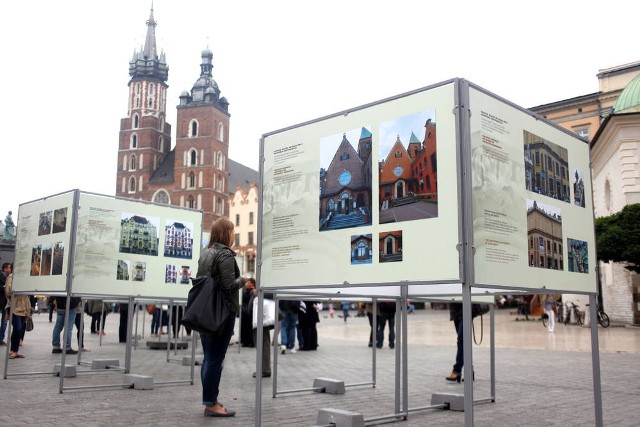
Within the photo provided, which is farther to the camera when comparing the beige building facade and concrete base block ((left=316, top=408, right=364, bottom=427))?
the beige building facade

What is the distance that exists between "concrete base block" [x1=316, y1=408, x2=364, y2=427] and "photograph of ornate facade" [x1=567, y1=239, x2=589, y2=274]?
235cm

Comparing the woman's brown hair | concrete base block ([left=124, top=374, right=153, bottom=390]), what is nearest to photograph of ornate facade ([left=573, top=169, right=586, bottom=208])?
the woman's brown hair

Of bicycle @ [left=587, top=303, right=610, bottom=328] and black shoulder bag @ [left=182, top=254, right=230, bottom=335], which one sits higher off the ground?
black shoulder bag @ [left=182, top=254, right=230, bottom=335]

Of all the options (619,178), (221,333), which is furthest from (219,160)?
(221,333)

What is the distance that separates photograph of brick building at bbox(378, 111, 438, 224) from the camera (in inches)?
196

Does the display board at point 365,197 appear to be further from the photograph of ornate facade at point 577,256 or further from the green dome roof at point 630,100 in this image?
the green dome roof at point 630,100

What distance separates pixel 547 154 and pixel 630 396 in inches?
173

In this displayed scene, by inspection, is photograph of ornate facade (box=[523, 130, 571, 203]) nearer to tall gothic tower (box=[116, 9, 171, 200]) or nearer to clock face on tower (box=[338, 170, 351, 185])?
clock face on tower (box=[338, 170, 351, 185])

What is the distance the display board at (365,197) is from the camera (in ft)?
16.1

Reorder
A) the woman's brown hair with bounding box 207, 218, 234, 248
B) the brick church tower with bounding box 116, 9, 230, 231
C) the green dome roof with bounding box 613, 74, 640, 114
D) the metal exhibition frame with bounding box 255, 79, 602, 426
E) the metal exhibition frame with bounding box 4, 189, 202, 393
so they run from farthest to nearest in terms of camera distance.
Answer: the brick church tower with bounding box 116, 9, 230, 231 < the green dome roof with bounding box 613, 74, 640, 114 < the metal exhibition frame with bounding box 4, 189, 202, 393 < the woman's brown hair with bounding box 207, 218, 234, 248 < the metal exhibition frame with bounding box 255, 79, 602, 426

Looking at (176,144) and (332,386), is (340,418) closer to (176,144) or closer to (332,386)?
(332,386)

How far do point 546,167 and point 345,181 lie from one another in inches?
71.9

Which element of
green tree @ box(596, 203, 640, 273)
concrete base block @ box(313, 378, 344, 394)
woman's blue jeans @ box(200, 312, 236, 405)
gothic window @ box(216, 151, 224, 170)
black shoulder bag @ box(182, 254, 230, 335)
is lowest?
concrete base block @ box(313, 378, 344, 394)

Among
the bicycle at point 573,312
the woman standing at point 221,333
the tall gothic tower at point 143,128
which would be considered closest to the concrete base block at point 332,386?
the woman standing at point 221,333
